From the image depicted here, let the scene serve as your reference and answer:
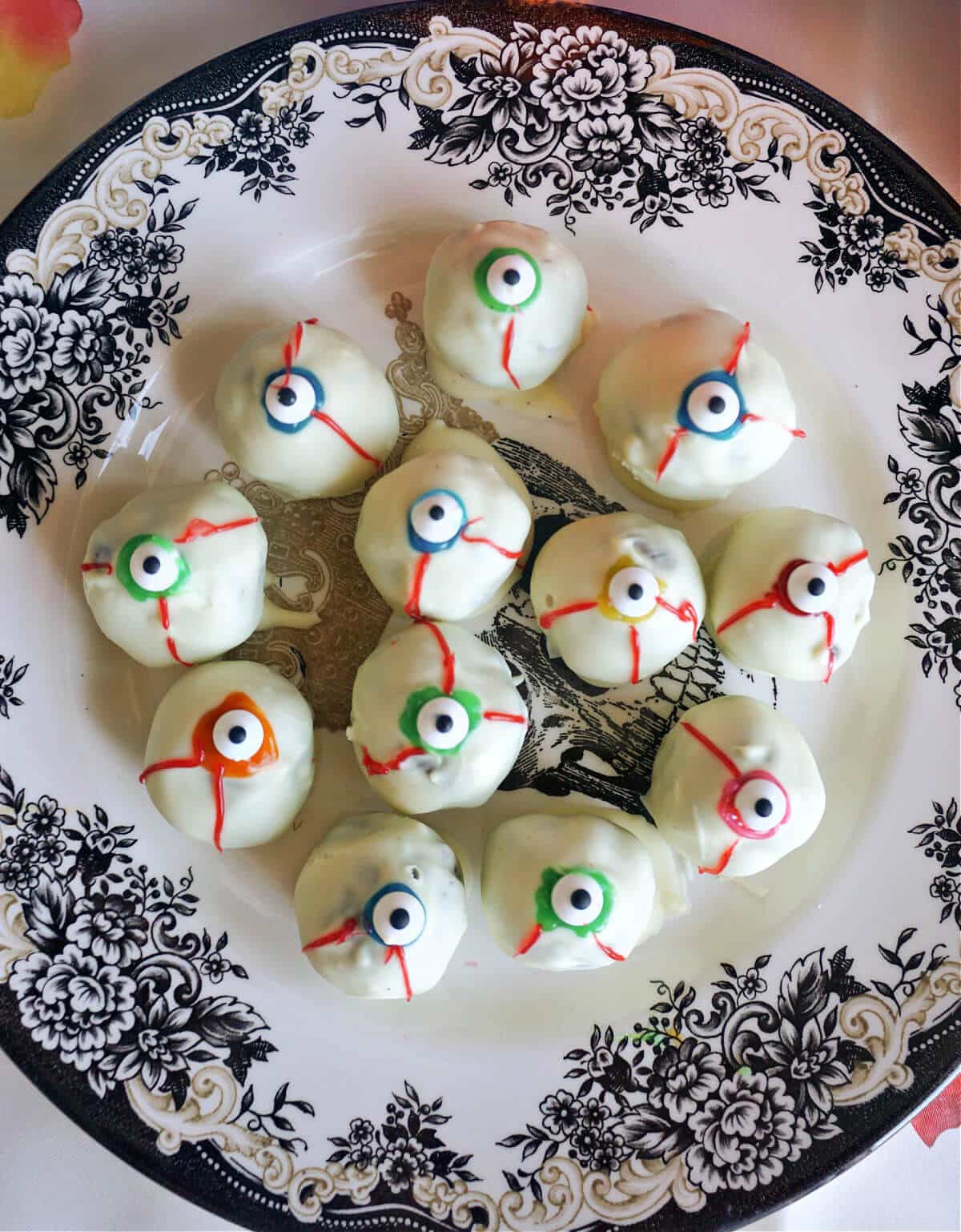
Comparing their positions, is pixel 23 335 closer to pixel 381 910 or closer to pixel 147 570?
pixel 147 570

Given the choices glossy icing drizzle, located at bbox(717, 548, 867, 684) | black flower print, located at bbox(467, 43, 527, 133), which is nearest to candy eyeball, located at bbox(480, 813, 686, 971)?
glossy icing drizzle, located at bbox(717, 548, 867, 684)

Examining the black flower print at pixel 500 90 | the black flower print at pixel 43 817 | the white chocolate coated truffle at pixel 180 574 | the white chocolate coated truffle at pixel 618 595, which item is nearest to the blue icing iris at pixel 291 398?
the white chocolate coated truffle at pixel 180 574

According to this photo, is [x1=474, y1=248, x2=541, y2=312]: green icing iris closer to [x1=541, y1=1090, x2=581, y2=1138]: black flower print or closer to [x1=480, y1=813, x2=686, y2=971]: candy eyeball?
[x1=480, y1=813, x2=686, y2=971]: candy eyeball

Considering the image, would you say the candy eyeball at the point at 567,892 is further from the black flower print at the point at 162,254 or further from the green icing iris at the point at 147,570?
the black flower print at the point at 162,254

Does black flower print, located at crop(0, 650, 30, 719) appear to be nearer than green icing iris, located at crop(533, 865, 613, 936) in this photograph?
No

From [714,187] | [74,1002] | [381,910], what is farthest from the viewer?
[714,187]

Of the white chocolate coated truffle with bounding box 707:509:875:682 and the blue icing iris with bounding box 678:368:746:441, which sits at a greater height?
the blue icing iris with bounding box 678:368:746:441

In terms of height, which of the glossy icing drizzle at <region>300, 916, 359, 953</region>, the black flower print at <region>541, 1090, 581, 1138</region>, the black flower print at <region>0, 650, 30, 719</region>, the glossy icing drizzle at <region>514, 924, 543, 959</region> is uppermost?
the glossy icing drizzle at <region>514, 924, 543, 959</region>

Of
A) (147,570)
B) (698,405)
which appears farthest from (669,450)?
(147,570)
